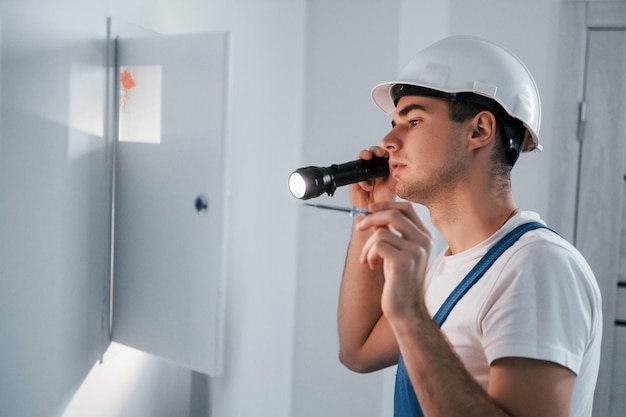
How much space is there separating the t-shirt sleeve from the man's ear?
0.81 feet

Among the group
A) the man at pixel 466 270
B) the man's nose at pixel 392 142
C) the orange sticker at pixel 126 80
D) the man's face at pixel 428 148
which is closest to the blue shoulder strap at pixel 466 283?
the man at pixel 466 270

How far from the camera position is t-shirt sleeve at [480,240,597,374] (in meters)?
0.94

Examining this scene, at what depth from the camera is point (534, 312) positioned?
0.96 m

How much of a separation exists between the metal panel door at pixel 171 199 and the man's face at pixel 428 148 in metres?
0.43

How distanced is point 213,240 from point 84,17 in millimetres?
587

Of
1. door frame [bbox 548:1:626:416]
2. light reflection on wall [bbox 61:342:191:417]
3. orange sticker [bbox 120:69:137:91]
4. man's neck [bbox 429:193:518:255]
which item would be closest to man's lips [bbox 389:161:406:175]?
man's neck [bbox 429:193:518:255]

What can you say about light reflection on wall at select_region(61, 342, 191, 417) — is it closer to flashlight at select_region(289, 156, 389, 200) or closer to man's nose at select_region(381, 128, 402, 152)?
flashlight at select_region(289, 156, 389, 200)

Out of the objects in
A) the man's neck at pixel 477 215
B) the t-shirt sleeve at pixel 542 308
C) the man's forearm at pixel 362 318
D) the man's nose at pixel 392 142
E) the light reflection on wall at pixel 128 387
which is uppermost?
the man's nose at pixel 392 142

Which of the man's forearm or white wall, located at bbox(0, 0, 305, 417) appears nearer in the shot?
white wall, located at bbox(0, 0, 305, 417)

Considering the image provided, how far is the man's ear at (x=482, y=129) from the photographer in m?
1.19

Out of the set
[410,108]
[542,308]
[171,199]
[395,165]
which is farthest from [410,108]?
[171,199]

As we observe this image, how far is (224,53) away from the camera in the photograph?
4.56 feet

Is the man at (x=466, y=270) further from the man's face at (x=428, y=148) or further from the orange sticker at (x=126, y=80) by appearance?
the orange sticker at (x=126, y=80)

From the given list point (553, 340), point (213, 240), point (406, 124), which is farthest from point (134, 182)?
point (553, 340)
